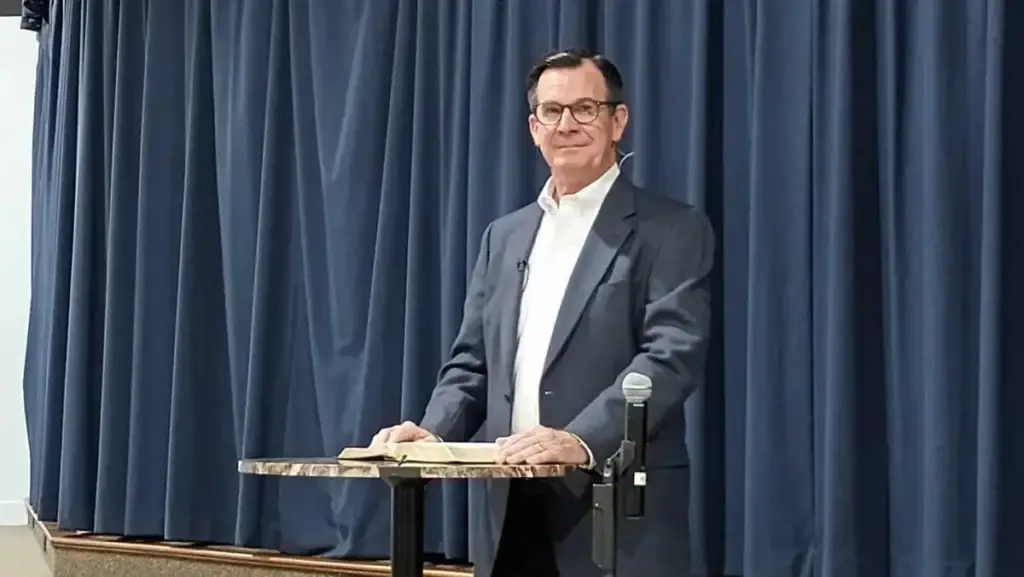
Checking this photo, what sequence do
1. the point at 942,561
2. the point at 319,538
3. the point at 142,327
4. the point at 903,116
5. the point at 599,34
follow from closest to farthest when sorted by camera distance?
the point at 942,561, the point at 903,116, the point at 599,34, the point at 319,538, the point at 142,327

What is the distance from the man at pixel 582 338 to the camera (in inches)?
80.8

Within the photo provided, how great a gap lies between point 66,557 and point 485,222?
6.04 feet

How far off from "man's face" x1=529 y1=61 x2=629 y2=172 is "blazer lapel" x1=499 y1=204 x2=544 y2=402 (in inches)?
5.6

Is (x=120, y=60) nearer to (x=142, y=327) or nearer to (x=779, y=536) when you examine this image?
(x=142, y=327)

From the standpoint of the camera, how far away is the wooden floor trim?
11.2 feet

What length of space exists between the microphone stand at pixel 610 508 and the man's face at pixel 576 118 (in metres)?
0.70

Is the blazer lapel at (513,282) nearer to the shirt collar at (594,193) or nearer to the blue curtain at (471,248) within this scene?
the shirt collar at (594,193)

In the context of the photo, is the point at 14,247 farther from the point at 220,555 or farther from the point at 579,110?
the point at 579,110

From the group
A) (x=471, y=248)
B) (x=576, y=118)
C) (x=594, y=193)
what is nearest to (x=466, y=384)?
(x=594, y=193)

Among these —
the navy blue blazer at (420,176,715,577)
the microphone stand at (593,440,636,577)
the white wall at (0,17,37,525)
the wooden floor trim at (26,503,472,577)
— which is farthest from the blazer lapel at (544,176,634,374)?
the white wall at (0,17,37,525)

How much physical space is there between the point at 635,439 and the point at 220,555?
2.31 m

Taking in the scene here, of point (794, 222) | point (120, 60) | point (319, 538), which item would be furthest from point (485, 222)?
point (120, 60)

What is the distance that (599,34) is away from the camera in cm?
321

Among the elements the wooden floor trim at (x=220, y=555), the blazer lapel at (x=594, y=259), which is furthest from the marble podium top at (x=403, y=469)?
the wooden floor trim at (x=220, y=555)
